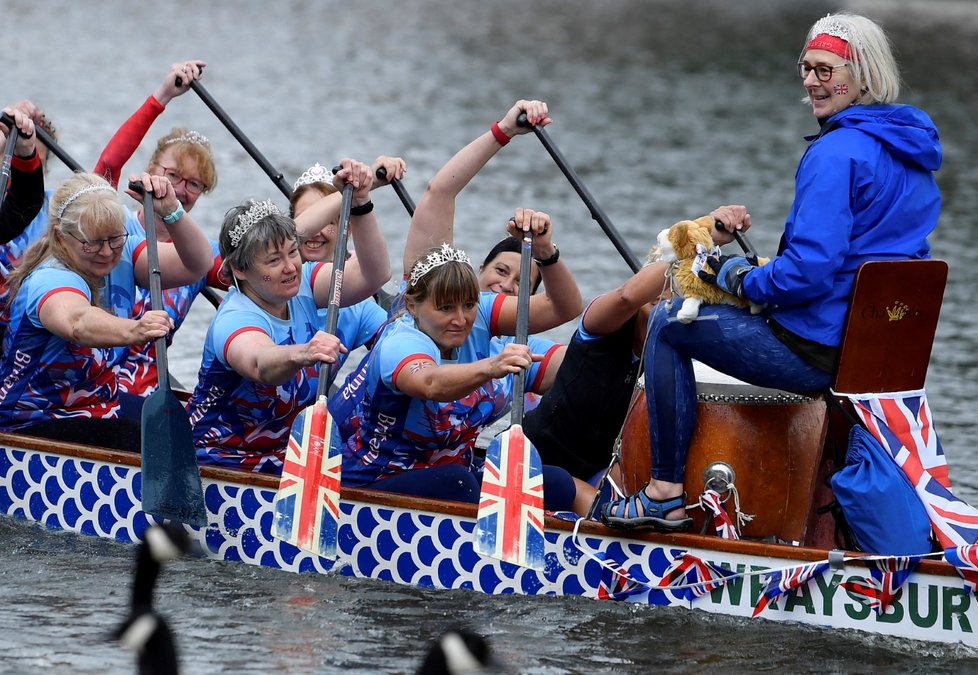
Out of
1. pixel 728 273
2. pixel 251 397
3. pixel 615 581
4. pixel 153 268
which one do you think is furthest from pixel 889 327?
pixel 153 268

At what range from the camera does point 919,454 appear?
5598mm

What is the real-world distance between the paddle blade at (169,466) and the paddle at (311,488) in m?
0.41

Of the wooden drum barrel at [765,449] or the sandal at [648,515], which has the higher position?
the wooden drum barrel at [765,449]

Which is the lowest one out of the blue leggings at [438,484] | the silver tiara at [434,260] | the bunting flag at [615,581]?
the bunting flag at [615,581]

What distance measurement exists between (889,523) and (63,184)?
11.6 feet

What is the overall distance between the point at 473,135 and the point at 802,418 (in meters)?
16.0

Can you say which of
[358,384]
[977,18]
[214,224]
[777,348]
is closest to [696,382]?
[777,348]

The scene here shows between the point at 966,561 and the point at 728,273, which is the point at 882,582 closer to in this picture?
the point at 966,561

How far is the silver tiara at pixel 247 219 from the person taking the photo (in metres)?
6.36

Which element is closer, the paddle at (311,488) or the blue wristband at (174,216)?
the paddle at (311,488)

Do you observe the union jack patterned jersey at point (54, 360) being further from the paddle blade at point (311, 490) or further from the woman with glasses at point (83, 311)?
the paddle blade at point (311, 490)

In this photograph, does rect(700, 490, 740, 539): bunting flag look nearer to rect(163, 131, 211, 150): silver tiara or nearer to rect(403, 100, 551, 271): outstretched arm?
rect(403, 100, 551, 271): outstretched arm

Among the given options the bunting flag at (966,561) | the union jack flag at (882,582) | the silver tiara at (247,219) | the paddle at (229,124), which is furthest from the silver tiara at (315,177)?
the bunting flag at (966,561)

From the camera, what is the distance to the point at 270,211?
6.41m
